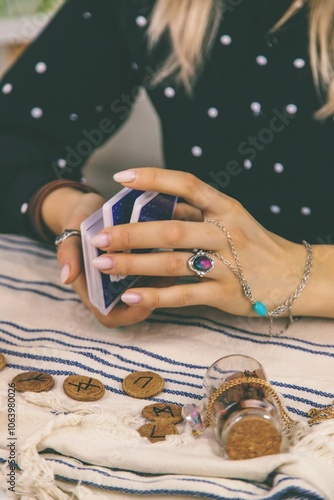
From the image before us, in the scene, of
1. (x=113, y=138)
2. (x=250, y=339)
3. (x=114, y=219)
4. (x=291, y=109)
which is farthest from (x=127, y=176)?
(x=113, y=138)

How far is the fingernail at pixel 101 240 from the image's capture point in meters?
0.73

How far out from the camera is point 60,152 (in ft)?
3.88

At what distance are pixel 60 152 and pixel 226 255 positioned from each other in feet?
1.71

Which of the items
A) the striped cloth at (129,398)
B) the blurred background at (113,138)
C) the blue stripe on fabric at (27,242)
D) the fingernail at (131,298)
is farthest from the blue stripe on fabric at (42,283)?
the blurred background at (113,138)

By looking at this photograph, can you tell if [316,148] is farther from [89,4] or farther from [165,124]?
[89,4]

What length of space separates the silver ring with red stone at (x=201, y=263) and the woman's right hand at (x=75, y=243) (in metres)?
0.09

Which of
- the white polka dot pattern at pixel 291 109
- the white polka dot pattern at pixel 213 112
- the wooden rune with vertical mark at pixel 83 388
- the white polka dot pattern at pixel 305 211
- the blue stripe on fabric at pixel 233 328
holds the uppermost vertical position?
the white polka dot pattern at pixel 213 112

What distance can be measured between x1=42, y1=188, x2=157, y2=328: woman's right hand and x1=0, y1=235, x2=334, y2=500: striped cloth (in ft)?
0.10

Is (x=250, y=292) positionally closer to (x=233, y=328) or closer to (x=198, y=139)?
(x=233, y=328)

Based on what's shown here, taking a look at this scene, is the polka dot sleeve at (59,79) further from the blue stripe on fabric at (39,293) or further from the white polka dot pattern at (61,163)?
the blue stripe on fabric at (39,293)

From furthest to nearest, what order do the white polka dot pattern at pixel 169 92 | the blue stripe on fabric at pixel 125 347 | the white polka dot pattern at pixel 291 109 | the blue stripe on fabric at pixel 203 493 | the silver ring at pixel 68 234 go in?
the white polka dot pattern at pixel 169 92 < the white polka dot pattern at pixel 291 109 < the silver ring at pixel 68 234 < the blue stripe on fabric at pixel 125 347 < the blue stripe on fabric at pixel 203 493

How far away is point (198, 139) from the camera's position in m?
1.09

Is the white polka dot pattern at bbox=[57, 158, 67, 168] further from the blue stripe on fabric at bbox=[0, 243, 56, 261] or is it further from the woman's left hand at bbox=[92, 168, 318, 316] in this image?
the woman's left hand at bbox=[92, 168, 318, 316]

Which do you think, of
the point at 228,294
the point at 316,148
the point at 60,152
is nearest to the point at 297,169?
the point at 316,148
